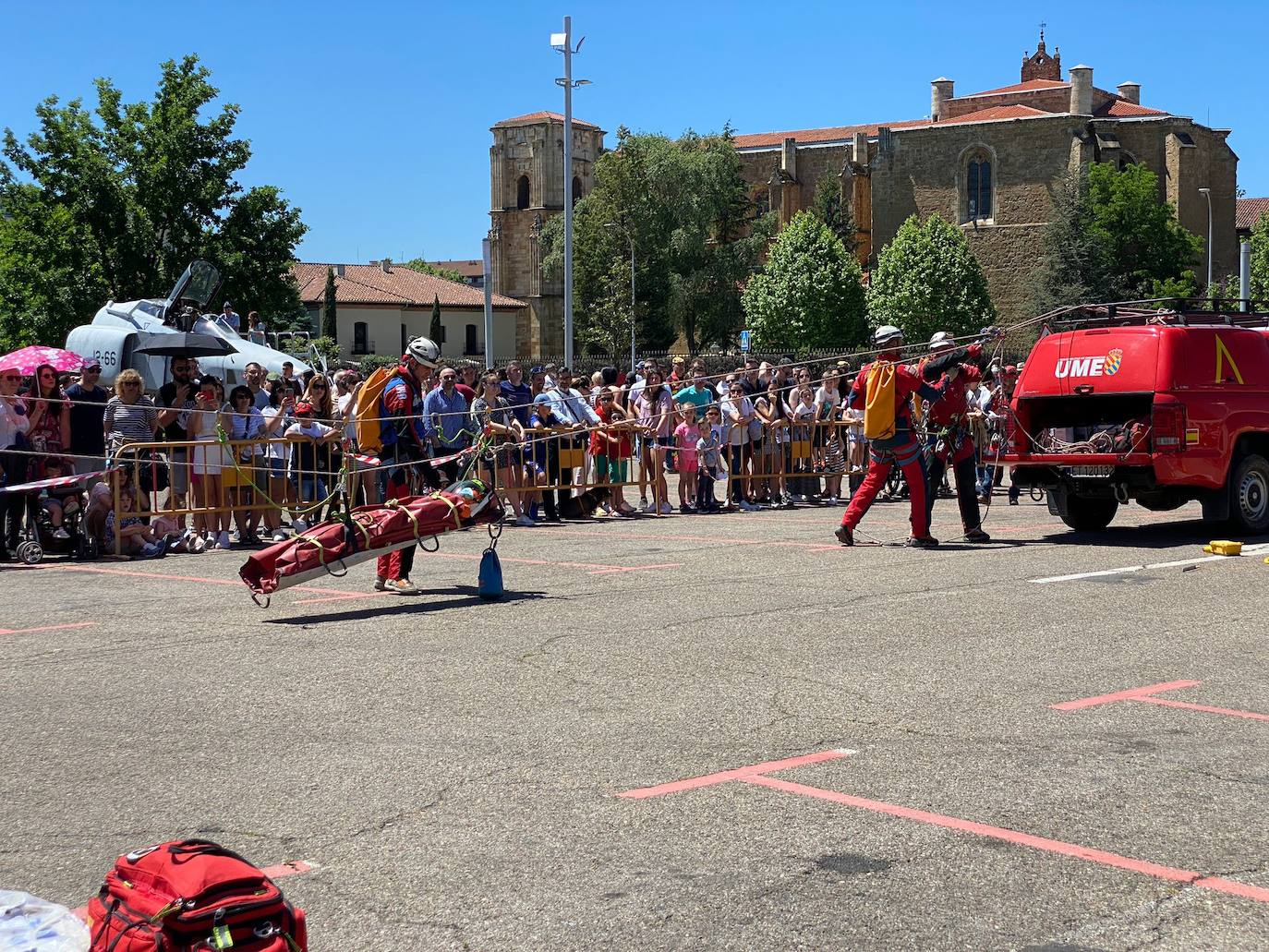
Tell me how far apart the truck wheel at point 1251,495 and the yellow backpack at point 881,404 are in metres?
3.77

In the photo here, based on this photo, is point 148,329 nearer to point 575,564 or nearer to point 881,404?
point 575,564

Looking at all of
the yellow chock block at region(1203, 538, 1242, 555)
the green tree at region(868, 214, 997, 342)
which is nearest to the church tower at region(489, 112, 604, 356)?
the green tree at region(868, 214, 997, 342)

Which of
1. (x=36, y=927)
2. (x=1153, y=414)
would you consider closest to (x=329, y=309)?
(x=1153, y=414)

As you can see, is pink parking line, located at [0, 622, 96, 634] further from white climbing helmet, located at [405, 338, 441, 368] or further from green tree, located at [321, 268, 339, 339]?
green tree, located at [321, 268, 339, 339]

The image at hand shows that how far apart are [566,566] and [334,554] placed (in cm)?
344

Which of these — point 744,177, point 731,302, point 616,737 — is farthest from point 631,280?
point 616,737

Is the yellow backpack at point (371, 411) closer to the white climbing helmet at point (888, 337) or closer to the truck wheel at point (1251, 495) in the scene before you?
the white climbing helmet at point (888, 337)

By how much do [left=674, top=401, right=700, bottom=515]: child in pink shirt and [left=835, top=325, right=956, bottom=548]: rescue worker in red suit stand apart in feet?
18.0

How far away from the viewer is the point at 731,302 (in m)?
97.9

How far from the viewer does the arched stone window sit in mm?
99188

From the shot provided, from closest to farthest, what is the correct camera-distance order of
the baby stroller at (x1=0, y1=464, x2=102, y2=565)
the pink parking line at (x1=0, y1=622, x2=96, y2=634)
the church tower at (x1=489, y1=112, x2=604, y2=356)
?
1. the pink parking line at (x1=0, y1=622, x2=96, y2=634)
2. the baby stroller at (x1=0, y1=464, x2=102, y2=565)
3. the church tower at (x1=489, y1=112, x2=604, y2=356)

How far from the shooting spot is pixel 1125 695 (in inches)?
308

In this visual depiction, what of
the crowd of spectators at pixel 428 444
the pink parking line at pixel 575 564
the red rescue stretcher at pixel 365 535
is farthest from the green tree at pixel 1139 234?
the red rescue stretcher at pixel 365 535

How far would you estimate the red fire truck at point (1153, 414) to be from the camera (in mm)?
14984
